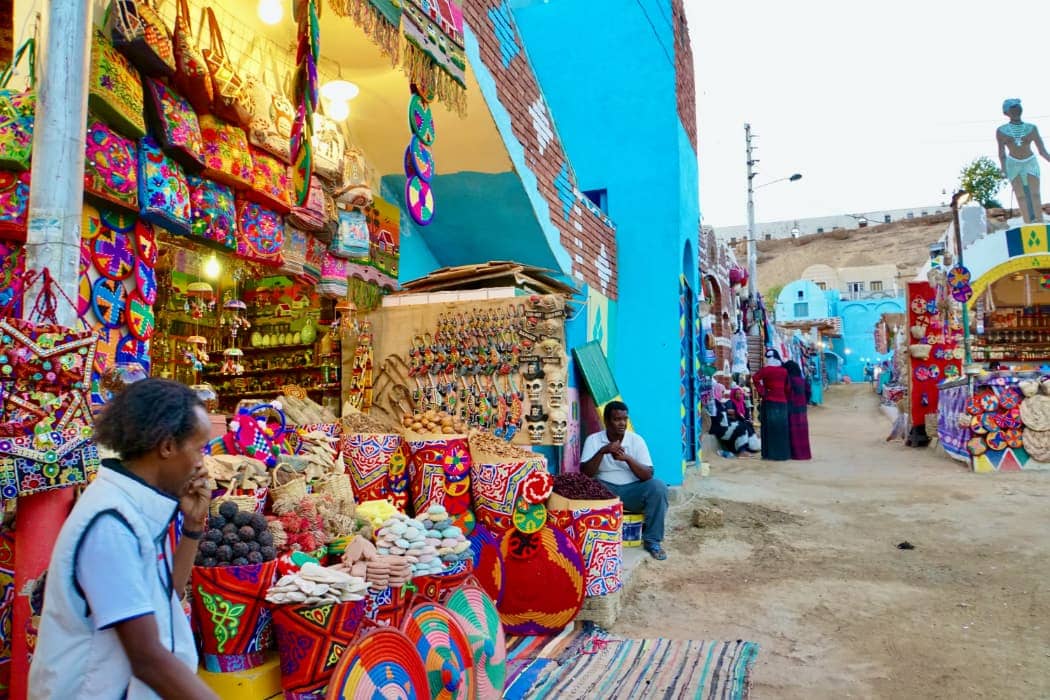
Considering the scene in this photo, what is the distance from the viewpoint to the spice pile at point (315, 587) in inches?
99.7

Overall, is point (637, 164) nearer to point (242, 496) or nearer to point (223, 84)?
point (223, 84)

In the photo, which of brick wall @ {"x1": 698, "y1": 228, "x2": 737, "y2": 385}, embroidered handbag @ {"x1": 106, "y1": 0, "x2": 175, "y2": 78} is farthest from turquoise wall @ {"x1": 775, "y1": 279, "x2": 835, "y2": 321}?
embroidered handbag @ {"x1": 106, "y1": 0, "x2": 175, "y2": 78}

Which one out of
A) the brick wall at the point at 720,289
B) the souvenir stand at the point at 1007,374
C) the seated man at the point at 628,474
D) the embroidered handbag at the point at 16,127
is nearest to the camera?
the embroidered handbag at the point at 16,127

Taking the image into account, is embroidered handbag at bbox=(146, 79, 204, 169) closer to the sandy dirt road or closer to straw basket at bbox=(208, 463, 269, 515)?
straw basket at bbox=(208, 463, 269, 515)

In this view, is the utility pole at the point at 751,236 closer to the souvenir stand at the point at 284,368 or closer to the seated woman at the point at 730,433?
the seated woman at the point at 730,433

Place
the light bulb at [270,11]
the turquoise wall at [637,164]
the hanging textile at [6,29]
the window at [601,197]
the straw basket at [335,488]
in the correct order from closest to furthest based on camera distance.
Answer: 1. the hanging textile at [6,29]
2. the straw basket at [335,488]
3. the light bulb at [270,11]
4. the turquoise wall at [637,164]
5. the window at [601,197]

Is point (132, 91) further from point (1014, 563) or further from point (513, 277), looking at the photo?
point (1014, 563)

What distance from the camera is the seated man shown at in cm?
585

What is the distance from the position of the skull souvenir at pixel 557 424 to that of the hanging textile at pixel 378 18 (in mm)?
2500

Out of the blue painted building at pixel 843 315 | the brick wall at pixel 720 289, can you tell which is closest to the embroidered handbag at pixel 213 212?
the brick wall at pixel 720 289

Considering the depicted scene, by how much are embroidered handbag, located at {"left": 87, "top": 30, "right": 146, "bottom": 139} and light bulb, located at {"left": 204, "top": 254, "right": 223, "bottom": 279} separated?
5.83 feet

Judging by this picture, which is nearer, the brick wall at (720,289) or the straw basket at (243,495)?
the straw basket at (243,495)

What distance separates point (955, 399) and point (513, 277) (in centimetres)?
929

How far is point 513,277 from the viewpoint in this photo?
562cm
